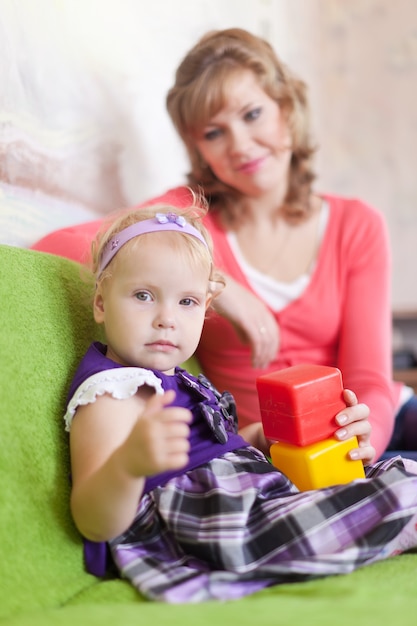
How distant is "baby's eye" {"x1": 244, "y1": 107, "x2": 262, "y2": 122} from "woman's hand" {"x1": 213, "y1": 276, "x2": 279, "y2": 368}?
392 millimetres

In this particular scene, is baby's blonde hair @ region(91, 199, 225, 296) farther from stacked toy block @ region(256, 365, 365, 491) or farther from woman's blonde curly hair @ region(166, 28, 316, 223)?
woman's blonde curly hair @ region(166, 28, 316, 223)

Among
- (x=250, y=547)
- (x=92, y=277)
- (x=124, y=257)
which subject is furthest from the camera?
(x=92, y=277)

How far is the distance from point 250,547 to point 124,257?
0.40 meters

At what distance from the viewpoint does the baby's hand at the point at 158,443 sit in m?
0.67

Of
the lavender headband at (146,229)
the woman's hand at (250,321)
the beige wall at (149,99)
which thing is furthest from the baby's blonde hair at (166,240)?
the beige wall at (149,99)

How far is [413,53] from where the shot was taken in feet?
8.38

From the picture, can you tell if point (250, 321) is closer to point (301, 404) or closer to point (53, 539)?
point (301, 404)

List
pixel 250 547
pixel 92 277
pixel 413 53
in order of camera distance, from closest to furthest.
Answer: pixel 250 547
pixel 92 277
pixel 413 53

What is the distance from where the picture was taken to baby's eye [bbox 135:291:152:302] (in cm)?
88

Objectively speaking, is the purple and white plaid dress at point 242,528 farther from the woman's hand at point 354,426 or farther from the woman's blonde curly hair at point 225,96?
the woman's blonde curly hair at point 225,96

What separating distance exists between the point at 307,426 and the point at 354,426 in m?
0.09

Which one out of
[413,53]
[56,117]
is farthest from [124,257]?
[413,53]

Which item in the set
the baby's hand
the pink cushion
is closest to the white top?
the pink cushion

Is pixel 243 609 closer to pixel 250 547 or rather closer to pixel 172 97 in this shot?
pixel 250 547
